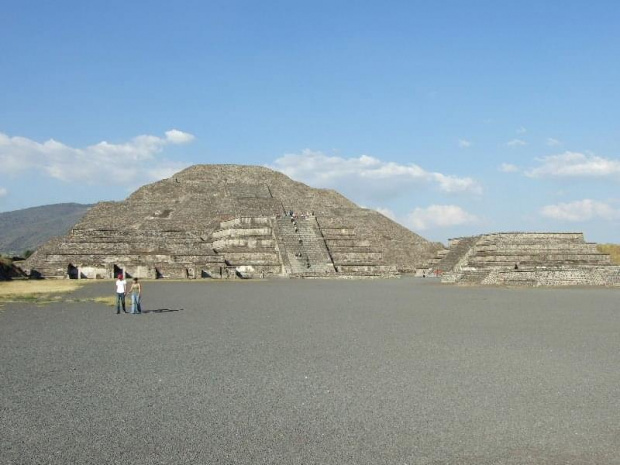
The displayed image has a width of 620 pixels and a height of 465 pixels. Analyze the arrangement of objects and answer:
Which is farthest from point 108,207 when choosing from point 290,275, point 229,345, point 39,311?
point 229,345

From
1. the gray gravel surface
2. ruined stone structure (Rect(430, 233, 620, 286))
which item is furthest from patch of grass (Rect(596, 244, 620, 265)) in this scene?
the gray gravel surface

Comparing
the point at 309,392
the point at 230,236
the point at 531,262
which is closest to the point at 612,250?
the point at 531,262

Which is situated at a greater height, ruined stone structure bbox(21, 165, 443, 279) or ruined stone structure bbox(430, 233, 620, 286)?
ruined stone structure bbox(21, 165, 443, 279)

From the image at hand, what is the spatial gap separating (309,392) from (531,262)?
112 feet

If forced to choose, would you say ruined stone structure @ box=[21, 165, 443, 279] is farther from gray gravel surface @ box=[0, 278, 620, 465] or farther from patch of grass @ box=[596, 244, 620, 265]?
gray gravel surface @ box=[0, 278, 620, 465]

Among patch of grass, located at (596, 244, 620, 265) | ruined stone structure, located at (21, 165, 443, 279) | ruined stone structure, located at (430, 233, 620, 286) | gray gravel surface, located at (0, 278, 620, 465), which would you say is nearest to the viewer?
gray gravel surface, located at (0, 278, 620, 465)

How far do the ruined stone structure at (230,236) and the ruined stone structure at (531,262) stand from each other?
7.97 meters

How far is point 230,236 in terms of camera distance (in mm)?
48031

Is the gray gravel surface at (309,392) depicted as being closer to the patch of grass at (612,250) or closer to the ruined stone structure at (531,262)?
the ruined stone structure at (531,262)

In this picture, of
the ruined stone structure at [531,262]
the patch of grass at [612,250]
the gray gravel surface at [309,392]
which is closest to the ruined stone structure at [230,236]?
the ruined stone structure at [531,262]

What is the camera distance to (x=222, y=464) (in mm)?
5320

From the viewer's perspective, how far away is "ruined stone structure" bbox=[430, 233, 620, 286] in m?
35.7

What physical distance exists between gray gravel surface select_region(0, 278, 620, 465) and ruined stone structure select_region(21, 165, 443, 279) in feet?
90.9

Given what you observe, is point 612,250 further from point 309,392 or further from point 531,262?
point 309,392
